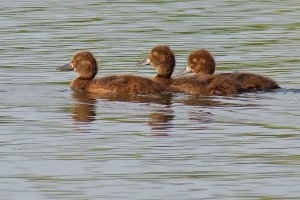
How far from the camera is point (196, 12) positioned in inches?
897

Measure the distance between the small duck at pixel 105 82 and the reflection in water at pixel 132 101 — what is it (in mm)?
133

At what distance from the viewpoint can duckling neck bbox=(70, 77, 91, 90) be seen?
15578mm

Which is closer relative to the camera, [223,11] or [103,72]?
[103,72]

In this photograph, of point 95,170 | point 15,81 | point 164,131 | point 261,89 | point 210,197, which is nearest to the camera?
point 210,197

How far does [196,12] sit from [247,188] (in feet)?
43.8

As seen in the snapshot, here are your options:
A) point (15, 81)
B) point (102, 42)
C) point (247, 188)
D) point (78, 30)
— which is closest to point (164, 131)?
point (247, 188)

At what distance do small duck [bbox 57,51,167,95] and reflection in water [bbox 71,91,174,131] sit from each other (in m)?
0.13

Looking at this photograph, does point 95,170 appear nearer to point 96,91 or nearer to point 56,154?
point 56,154

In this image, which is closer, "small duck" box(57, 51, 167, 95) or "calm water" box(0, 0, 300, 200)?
"calm water" box(0, 0, 300, 200)

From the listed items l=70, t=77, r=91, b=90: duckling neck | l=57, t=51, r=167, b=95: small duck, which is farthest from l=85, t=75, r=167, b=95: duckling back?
l=70, t=77, r=91, b=90: duckling neck

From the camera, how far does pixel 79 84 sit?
1563cm

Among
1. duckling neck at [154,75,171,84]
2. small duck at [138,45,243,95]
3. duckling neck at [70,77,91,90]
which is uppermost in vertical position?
small duck at [138,45,243,95]

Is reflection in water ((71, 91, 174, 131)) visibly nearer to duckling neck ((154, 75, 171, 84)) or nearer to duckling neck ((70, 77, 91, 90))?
duckling neck ((70, 77, 91, 90))

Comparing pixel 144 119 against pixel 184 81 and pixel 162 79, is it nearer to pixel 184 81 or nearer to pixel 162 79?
pixel 184 81
